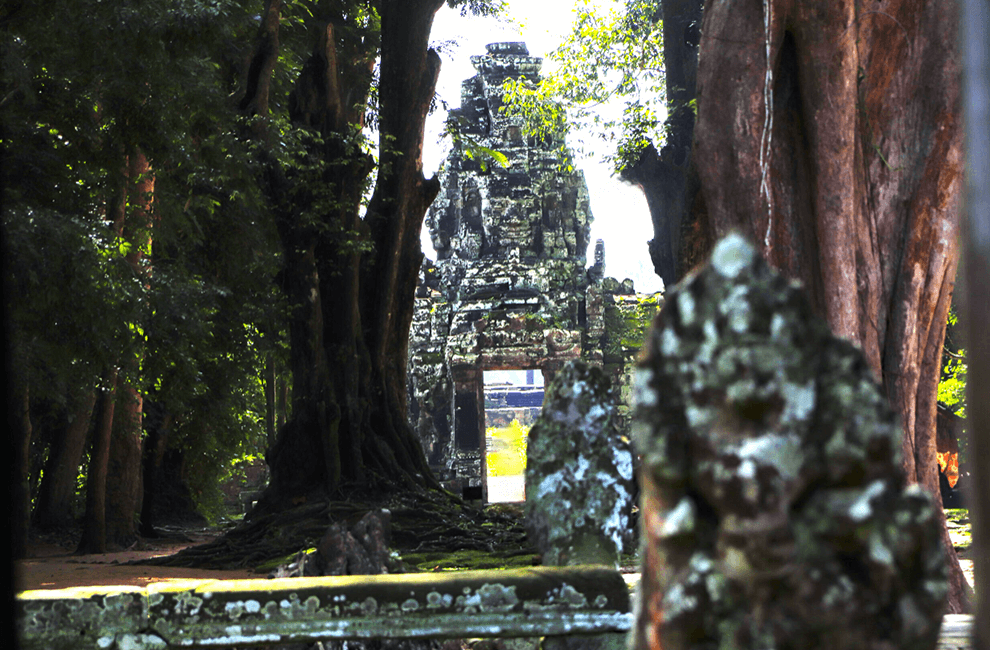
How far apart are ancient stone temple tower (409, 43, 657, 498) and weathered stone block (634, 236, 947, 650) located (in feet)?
52.8

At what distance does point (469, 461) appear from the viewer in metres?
18.6

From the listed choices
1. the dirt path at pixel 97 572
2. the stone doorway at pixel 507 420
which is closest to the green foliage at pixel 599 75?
the dirt path at pixel 97 572

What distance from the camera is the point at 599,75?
52.2 feet

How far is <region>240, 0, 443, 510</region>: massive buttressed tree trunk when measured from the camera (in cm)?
1062

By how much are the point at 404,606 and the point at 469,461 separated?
639 inches

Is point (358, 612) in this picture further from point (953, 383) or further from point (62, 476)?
point (62, 476)

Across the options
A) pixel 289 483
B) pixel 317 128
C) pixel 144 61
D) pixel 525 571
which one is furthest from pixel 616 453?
pixel 317 128

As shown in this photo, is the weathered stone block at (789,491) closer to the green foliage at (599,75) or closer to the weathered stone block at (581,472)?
the weathered stone block at (581,472)

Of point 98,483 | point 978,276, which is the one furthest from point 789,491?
point 98,483

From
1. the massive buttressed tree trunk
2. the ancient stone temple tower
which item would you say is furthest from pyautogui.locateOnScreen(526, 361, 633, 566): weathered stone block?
the ancient stone temple tower

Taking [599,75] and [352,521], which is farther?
[599,75]

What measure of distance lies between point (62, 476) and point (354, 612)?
12.3m

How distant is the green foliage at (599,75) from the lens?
15148 mm

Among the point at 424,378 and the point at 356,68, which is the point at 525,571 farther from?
the point at 424,378
